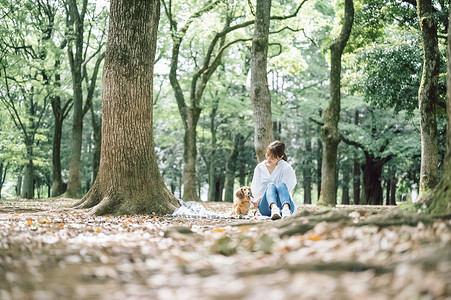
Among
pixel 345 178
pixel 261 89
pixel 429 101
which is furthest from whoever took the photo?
pixel 345 178

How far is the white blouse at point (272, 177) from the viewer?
6.66m

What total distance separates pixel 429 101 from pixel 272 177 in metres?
5.76

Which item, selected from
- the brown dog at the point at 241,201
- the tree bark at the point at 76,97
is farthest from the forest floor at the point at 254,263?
the tree bark at the point at 76,97

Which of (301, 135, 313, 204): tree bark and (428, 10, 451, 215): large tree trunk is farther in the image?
(301, 135, 313, 204): tree bark

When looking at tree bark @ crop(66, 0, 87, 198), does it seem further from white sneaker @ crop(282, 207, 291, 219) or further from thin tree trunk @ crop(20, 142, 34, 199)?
white sneaker @ crop(282, 207, 291, 219)

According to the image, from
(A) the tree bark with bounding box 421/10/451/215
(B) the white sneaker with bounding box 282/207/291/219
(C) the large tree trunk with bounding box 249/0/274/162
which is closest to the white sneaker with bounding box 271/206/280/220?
(B) the white sneaker with bounding box 282/207/291/219

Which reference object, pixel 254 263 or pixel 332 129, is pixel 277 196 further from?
pixel 332 129

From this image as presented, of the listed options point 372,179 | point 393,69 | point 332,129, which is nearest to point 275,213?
point 332,129

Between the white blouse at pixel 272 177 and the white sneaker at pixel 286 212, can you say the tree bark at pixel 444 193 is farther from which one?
the white blouse at pixel 272 177

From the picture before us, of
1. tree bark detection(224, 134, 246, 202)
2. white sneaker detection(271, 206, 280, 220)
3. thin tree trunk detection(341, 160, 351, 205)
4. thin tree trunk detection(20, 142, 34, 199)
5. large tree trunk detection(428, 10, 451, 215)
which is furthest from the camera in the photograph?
thin tree trunk detection(341, 160, 351, 205)

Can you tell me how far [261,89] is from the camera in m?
9.62

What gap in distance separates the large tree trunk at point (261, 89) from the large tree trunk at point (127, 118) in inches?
125

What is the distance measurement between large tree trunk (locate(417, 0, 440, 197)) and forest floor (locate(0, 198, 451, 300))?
7304 millimetres

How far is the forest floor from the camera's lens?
5.98 ft
